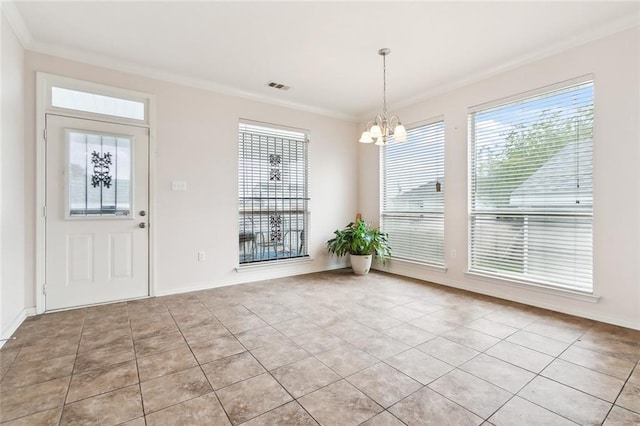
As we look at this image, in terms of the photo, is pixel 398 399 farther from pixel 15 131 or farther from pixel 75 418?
pixel 15 131

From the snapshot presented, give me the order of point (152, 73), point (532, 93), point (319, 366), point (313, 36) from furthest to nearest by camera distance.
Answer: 1. point (152, 73)
2. point (532, 93)
3. point (313, 36)
4. point (319, 366)

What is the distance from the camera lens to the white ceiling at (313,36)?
2.70 metres

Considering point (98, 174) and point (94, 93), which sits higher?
point (94, 93)

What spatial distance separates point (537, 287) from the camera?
3514mm

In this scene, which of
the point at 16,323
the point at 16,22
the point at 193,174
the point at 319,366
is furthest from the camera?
the point at 193,174

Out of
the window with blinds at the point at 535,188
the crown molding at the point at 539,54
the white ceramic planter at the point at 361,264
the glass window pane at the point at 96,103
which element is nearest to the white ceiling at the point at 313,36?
the crown molding at the point at 539,54

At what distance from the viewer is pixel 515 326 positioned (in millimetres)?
2939

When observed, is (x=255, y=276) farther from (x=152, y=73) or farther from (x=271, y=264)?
(x=152, y=73)

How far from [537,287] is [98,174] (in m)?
5.24

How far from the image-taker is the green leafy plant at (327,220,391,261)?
16.8 feet

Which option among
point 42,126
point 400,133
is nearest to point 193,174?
point 42,126

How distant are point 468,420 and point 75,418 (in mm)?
2136

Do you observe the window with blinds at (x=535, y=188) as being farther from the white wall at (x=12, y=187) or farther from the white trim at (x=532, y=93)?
the white wall at (x=12, y=187)

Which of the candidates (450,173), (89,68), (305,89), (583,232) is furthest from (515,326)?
(89,68)
